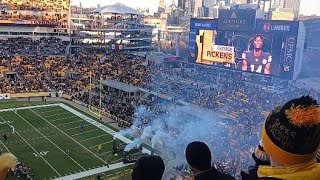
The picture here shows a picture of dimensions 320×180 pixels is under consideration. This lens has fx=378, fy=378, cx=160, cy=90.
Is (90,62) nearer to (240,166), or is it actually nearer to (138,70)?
(138,70)

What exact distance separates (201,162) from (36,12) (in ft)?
247

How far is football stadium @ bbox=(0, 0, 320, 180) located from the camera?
122 inches

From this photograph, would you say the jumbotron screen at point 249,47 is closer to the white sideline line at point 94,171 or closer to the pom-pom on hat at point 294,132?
the white sideline line at point 94,171

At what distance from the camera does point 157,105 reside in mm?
35812

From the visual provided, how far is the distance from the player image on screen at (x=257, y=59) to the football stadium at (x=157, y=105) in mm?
104

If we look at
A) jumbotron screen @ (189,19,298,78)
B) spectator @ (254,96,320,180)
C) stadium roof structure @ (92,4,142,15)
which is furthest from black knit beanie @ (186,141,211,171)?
stadium roof structure @ (92,4,142,15)

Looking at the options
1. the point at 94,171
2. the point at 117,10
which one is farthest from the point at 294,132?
the point at 117,10

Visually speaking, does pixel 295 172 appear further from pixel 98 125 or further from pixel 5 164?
pixel 98 125

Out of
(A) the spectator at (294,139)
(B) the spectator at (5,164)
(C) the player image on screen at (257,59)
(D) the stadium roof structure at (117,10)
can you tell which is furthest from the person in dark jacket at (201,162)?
(D) the stadium roof structure at (117,10)

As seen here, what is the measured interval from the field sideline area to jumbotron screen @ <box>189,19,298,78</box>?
17.6 metres

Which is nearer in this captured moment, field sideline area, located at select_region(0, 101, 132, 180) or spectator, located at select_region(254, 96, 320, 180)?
spectator, located at select_region(254, 96, 320, 180)

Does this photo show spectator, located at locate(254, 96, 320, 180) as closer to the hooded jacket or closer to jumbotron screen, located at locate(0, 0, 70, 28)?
the hooded jacket

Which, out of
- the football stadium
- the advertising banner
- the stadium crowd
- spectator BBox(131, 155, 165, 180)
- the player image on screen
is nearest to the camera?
spectator BBox(131, 155, 165, 180)

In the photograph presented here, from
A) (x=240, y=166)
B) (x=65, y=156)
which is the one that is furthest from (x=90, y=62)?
(x=240, y=166)
